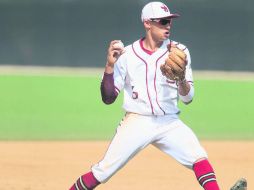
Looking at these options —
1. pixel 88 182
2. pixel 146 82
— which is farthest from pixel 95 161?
pixel 146 82

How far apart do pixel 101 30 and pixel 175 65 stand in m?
7.04

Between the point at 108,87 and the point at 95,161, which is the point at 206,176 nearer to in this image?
the point at 108,87

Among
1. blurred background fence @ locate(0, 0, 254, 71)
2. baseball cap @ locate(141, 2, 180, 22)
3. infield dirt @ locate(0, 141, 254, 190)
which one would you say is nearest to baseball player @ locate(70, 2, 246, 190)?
baseball cap @ locate(141, 2, 180, 22)

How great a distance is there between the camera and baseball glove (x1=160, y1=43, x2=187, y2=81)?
643 centimetres

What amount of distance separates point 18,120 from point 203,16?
12.2 feet

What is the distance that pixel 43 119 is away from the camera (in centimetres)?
1273

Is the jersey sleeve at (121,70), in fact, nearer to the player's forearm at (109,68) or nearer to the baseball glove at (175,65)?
the player's forearm at (109,68)

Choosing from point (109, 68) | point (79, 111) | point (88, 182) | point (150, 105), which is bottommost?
point (79, 111)

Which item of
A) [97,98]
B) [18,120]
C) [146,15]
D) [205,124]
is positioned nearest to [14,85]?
[18,120]

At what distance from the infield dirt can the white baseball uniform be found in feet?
7.21

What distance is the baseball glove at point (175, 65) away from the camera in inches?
253

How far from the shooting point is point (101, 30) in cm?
1335

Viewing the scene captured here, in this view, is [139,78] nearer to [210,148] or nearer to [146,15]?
[146,15]

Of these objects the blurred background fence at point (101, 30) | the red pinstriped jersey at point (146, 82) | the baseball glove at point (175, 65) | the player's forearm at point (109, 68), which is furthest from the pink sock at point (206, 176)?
the blurred background fence at point (101, 30)
